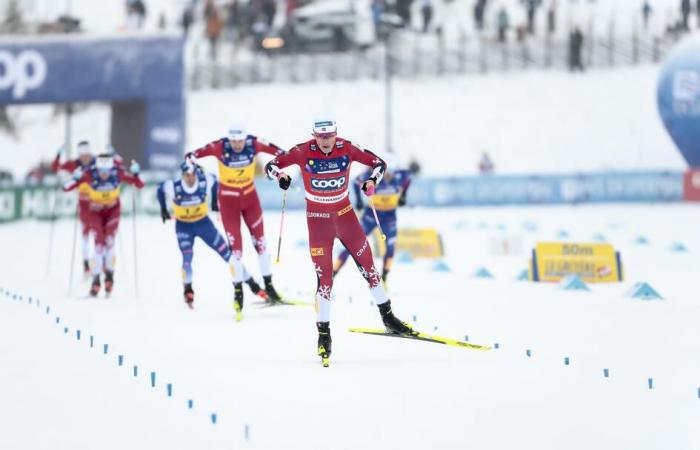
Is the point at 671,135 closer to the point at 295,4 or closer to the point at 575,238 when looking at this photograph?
the point at 575,238

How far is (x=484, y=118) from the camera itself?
4600 cm

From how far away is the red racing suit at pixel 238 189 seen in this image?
42.8 feet

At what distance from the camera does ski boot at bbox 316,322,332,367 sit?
30.1ft

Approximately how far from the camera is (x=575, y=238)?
75.3 feet

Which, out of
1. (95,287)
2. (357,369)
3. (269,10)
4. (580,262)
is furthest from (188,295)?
(269,10)

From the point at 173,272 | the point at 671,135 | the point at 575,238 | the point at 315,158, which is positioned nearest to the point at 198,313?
the point at 315,158

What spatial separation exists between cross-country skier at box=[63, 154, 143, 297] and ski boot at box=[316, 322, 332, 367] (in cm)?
624

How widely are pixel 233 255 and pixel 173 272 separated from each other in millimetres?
5228

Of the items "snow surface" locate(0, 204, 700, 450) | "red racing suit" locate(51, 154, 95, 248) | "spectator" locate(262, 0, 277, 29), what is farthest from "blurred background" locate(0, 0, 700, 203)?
"snow surface" locate(0, 204, 700, 450)

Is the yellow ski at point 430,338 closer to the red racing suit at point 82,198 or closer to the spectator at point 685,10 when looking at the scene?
the red racing suit at point 82,198

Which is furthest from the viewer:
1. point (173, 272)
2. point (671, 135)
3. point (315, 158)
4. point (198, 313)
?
point (671, 135)

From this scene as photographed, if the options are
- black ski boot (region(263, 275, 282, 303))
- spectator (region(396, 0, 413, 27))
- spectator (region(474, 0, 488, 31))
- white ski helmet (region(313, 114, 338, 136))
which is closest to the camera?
white ski helmet (region(313, 114, 338, 136))

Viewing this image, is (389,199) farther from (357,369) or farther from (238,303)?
(357,369)

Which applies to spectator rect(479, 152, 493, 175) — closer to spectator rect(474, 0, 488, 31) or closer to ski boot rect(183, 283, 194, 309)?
spectator rect(474, 0, 488, 31)
